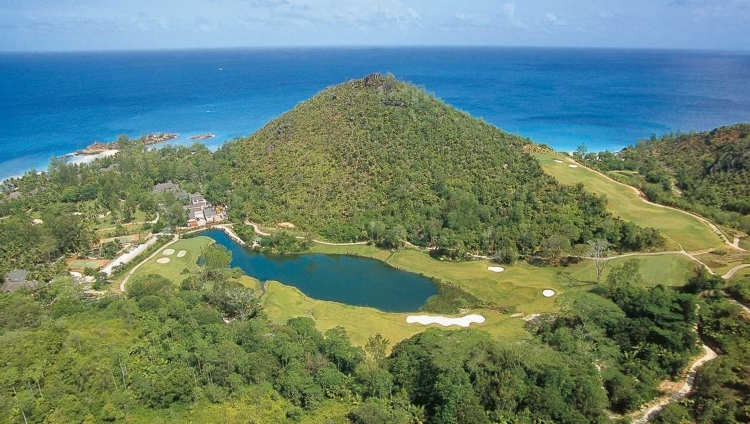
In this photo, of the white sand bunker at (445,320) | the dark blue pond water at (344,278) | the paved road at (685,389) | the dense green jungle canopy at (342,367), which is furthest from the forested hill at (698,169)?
the dark blue pond water at (344,278)

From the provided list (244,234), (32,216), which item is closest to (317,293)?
(244,234)

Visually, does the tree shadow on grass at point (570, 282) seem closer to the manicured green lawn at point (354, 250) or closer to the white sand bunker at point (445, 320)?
the white sand bunker at point (445, 320)

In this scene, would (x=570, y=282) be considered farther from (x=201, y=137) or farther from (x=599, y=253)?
(x=201, y=137)

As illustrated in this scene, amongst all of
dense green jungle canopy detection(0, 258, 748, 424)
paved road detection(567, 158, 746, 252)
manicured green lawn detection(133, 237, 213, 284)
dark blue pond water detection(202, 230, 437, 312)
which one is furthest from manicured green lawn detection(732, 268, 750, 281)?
manicured green lawn detection(133, 237, 213, 284)

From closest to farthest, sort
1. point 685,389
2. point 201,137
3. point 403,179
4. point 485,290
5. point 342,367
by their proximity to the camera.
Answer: point 685,389 < point 342,367 < point 485,290 < point 403,179 < point 201,137

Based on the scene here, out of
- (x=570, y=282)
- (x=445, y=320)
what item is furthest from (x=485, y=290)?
(x=570, y=282)

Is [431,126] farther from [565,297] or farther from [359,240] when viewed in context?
[565,297]
